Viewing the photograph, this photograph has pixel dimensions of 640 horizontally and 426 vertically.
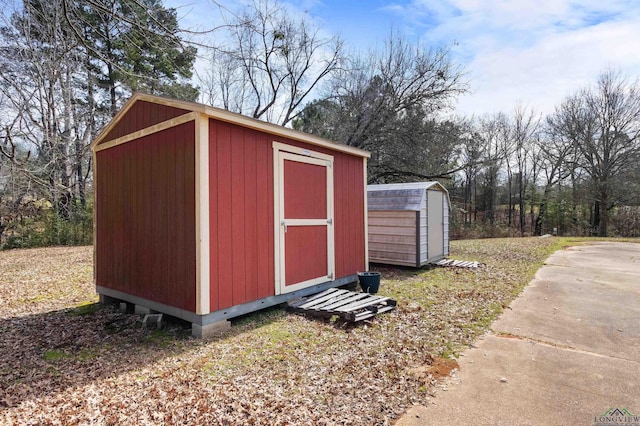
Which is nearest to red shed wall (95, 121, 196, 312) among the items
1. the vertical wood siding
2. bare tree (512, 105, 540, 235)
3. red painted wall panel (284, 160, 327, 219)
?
the vertical wood siding

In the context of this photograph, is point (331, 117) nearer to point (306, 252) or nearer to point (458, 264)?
point (458, 264)

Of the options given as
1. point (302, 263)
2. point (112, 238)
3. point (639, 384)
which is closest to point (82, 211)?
point (112, 238)

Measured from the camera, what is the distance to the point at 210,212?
350cm

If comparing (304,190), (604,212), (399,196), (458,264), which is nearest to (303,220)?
(304,190)

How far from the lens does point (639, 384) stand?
250cm

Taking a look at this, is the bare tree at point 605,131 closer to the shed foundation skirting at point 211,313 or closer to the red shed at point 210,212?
the red shed at point 210,212

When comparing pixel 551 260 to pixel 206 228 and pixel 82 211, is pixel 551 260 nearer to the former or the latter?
pixel 206 228

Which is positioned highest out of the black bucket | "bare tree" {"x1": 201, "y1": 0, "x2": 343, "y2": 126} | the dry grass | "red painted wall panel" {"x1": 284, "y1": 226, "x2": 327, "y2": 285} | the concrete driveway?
"bare tree" {"x1": 201, "y1": 0, "x2": 343, "y2": 126}

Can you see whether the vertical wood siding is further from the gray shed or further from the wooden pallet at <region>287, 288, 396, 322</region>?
the gray shed

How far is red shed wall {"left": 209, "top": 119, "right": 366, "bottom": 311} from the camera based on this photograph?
3562 mm

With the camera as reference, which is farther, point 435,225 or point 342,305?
point 435,225

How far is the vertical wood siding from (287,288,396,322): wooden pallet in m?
2.62

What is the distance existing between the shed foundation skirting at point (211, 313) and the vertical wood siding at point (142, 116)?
2093 mm

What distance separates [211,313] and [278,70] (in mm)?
14315
